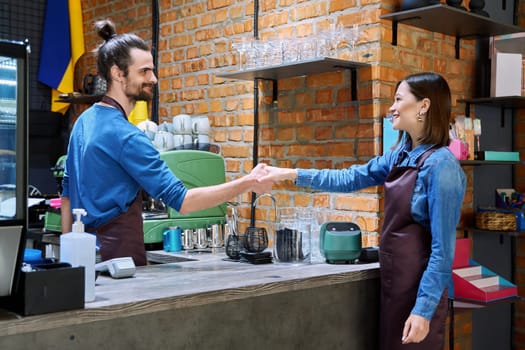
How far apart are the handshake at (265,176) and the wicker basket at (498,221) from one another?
3.94 ft

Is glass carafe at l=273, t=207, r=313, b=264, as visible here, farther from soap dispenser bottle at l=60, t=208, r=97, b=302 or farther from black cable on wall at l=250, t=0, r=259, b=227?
soap dispenser bottle at l=60, t=208, r=97, b=302

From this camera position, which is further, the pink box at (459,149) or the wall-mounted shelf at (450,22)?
the pink box at (459,149)

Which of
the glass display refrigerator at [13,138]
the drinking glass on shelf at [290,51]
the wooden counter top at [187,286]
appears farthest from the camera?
the drinking glass on shelf at [290,51]

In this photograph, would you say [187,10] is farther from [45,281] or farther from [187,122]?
[45,281]

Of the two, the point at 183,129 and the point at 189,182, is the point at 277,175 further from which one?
the point at 183,129

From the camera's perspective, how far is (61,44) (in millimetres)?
5379

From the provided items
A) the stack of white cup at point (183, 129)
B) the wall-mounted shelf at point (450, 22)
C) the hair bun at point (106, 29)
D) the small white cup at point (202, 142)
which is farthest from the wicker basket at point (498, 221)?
the hair bun at point (106, 29)

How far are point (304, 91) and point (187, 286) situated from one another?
1564mm

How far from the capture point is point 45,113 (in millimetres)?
5457

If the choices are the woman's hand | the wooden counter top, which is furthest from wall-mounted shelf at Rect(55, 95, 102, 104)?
the woman's hand

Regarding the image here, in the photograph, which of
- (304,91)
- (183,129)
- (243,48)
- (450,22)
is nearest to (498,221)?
(450,22)

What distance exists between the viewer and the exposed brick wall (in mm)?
3178

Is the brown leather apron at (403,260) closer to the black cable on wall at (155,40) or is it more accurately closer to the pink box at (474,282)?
the pink box at (474,282)

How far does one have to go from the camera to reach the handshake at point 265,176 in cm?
280
